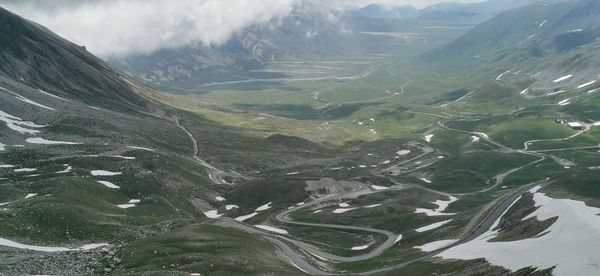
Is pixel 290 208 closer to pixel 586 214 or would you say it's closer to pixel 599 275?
pixel 586 214

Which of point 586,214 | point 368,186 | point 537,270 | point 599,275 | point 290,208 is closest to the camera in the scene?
point 599,275

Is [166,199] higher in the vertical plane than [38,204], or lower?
lower

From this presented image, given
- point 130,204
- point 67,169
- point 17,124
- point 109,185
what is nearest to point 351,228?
point 130,204

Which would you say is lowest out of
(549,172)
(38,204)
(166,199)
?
(549,172)

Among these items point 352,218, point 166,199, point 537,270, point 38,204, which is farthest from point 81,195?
point 537,270

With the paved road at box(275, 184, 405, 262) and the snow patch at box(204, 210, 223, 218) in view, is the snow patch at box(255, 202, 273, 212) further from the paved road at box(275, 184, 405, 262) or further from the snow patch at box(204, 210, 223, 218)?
the snow patch at box(204, 210, 223, 218)

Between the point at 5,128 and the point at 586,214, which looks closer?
the point at 586,214

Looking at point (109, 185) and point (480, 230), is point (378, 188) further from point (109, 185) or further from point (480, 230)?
point (109, 185)

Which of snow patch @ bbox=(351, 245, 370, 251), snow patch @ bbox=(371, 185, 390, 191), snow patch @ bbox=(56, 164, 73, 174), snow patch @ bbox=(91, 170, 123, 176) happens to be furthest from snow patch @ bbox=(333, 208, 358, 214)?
snow patch @ bbox=(56, 164, 73, 174)
